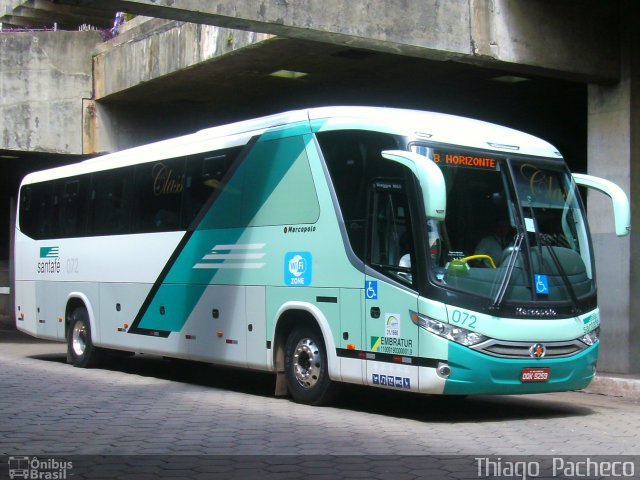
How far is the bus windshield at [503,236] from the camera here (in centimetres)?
981

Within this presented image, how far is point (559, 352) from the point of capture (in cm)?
1019

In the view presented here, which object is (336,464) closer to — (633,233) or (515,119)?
(633,233)

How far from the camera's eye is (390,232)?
10219mm

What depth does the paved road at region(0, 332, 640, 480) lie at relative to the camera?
7.52m

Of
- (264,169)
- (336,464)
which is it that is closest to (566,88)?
(264,169)

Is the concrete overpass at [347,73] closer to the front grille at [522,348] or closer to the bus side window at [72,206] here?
the bus side window at [72,206]

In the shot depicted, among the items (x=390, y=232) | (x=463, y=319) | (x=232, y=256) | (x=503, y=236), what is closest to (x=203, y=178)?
(x=232, y=256)

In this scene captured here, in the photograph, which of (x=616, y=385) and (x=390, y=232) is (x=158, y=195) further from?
(x=616, y=385)

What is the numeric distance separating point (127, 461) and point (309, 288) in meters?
4.06

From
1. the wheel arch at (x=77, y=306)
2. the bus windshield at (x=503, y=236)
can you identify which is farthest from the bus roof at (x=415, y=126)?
the wheel arch at (x=77, y=306)

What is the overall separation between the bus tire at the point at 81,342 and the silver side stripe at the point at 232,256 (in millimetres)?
3880

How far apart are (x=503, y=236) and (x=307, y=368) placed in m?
2.94

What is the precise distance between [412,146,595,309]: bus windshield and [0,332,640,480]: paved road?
1.45 meters

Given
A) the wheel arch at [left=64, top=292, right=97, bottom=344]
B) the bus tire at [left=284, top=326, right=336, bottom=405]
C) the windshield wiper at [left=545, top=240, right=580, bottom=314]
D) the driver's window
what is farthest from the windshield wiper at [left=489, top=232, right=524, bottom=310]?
the wheel arch at [left=64, top=292, right=97, bottom=344]
